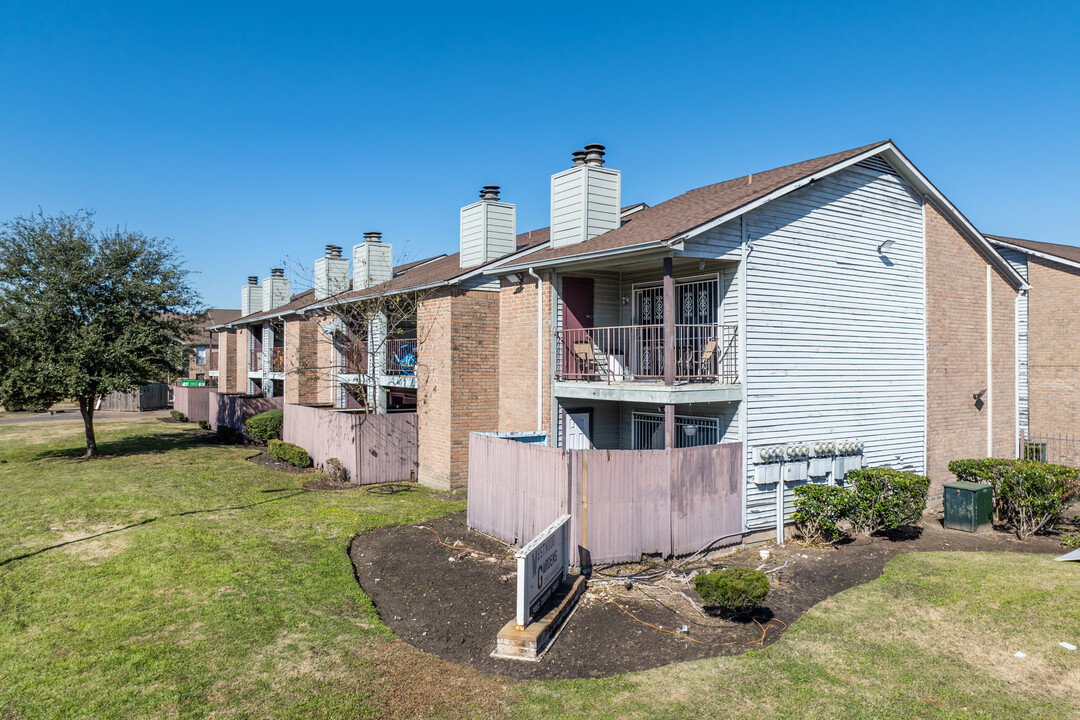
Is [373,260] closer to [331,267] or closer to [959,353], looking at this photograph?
[331,267]

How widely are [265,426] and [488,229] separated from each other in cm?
1266

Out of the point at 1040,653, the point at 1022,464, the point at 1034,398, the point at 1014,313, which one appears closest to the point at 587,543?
the point at 1040,653

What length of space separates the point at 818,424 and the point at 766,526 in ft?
8.23

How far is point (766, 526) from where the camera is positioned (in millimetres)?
12406

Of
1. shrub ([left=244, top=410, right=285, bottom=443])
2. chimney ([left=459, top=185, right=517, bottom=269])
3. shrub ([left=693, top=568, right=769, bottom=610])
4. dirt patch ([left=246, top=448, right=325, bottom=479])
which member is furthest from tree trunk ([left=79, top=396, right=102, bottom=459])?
shrub ([left=693, top=568, right=769, bottom=610])

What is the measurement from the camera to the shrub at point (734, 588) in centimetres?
805

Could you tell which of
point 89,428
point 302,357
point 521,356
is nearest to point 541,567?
point 521,356

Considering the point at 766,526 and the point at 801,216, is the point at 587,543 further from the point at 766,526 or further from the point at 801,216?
the point at 801,216

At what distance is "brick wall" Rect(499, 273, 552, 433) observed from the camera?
49.3 ft

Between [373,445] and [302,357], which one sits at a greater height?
[302,357]

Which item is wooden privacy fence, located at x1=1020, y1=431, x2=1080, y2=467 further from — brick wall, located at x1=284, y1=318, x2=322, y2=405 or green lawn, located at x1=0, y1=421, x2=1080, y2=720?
brick wall, located at x1=284, y1=318, x2=322, y2=405

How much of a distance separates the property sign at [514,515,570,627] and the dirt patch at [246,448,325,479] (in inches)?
467

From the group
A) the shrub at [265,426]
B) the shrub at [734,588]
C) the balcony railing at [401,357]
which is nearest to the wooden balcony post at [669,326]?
the shrub at [734,588]

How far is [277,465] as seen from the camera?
2030 cm
